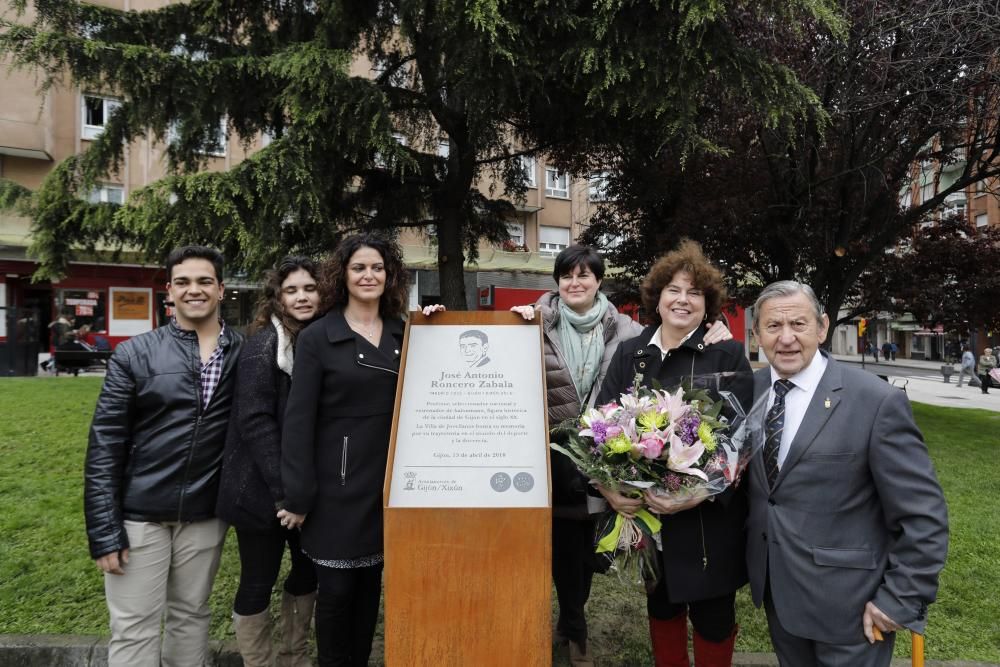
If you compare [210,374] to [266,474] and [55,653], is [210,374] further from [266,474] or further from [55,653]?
[55,653]

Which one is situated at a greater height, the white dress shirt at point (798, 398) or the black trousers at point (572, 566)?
the white dress shirt at point (798, 398)

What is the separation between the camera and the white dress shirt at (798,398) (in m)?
2.19

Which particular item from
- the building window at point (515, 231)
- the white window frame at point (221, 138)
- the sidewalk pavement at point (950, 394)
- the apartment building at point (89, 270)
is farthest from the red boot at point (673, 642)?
the apartment building at point (89, 270)

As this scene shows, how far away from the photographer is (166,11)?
615 centimetres

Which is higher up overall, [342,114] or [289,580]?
[342,114]

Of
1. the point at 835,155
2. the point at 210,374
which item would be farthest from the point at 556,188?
the point at 210,374

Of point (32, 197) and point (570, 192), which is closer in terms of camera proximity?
point (32, 197)

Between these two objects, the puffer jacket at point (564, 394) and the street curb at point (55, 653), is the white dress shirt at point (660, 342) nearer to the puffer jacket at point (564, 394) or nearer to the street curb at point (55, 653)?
the puffer jacket at point (564, 394)

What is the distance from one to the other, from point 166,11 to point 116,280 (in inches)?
667

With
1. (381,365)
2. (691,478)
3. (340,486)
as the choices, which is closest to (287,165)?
(381,365)

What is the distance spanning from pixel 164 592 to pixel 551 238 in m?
25.3

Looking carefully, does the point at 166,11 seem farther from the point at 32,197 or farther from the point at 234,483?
the point at 234,483

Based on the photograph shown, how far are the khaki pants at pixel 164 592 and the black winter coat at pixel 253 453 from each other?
228 millimetres

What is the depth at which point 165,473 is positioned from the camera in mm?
2545
